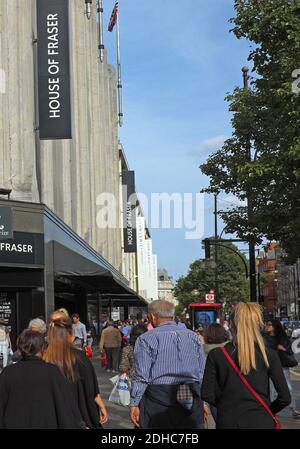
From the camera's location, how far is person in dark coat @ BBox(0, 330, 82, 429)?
187 inches

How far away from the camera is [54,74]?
23828 millimetres

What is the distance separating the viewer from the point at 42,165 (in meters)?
28.6

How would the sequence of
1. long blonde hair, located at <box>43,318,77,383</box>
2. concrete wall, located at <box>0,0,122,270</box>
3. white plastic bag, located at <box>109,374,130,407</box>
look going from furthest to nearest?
concrete wall, located at <box>0,0,122,270</box> < white plastic bag, located at <box>109,374,130,407</box> < long blonde hair, located at <box>43,318,77,383</box>

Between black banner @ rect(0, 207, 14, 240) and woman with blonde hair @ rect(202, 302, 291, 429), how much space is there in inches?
625

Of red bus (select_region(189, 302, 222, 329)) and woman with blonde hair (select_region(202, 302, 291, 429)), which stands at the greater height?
woman with blonde hair (select_region(202, 302, 291, 429))

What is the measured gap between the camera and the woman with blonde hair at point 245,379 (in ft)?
17.1

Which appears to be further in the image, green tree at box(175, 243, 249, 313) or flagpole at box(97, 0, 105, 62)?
green tree at box(175, 243, 249, 313)

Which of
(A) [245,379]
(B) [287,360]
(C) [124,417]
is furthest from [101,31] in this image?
(A) [245,379]

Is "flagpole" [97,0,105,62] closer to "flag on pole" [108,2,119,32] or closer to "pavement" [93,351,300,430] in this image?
"flag on pole" [108,2,119,32]

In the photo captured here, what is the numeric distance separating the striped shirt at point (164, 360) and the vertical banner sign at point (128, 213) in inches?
2210

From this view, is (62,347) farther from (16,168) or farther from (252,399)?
(16,168)

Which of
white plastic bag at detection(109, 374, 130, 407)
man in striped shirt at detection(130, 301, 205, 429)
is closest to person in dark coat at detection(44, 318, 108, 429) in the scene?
man in striped shirt at detection(130, 301, 205, 429)

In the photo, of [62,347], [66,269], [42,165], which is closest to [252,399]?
[62,347]
